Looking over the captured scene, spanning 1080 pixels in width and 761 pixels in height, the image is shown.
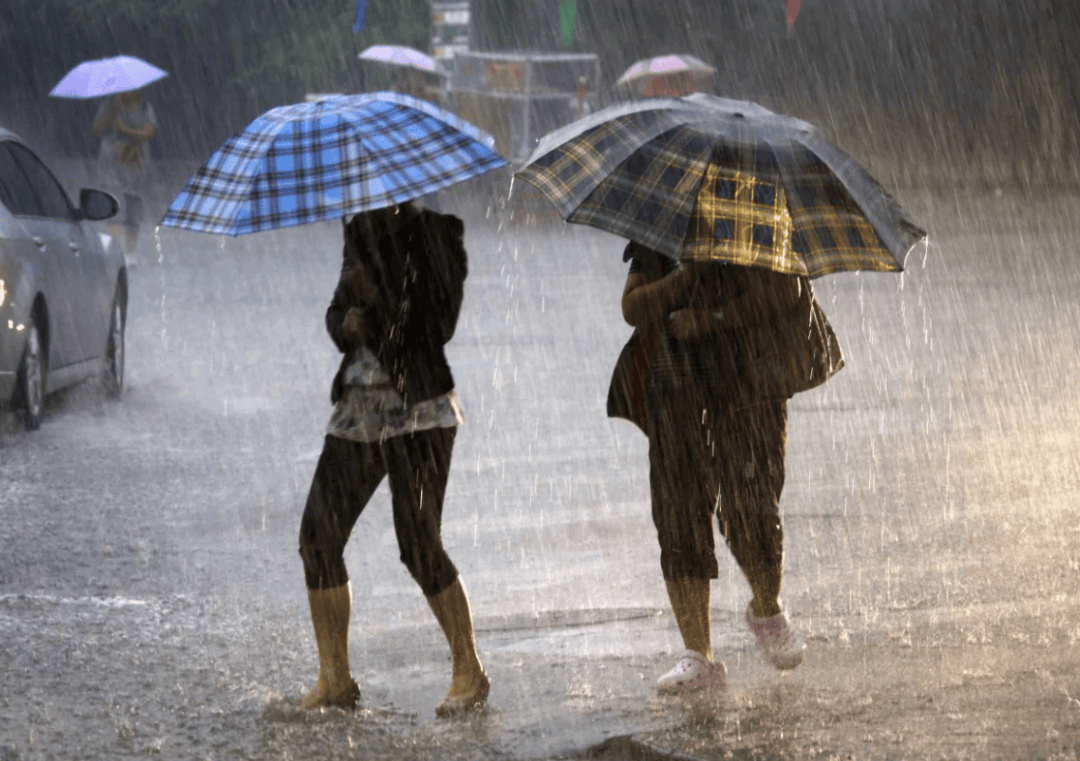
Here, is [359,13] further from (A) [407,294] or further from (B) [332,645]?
(B) [332,645]

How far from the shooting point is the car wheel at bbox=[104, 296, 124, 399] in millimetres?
10906

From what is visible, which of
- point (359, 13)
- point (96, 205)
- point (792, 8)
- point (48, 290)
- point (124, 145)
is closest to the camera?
point (48, 290)

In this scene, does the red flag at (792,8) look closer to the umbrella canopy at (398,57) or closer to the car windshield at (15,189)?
the umbrella canopy at (398,57)

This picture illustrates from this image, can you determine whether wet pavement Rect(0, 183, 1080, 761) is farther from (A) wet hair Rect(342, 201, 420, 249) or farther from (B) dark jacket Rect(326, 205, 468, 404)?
(A) wet hair Rect(342, 201, 420, 249)

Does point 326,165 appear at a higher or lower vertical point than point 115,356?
higher

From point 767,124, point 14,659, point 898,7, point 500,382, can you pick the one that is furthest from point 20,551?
point 898,7

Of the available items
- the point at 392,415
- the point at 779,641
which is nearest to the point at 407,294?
the point at 392,415

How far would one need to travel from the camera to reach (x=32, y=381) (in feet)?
31.1

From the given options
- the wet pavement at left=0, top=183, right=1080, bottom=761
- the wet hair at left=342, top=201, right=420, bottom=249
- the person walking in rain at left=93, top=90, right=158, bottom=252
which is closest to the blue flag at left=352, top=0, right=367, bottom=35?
the person walking in rain at left=93, top=90, right=158, bottom=252

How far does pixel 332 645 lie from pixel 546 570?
6.39 ft

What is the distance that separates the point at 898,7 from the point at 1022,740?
27.8 metres

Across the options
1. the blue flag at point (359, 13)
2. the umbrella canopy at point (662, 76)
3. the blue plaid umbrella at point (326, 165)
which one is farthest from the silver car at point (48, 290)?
the blue flag at point (359, 13)

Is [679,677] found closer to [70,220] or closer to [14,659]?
[14,659]

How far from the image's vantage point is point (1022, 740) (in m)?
4.55
